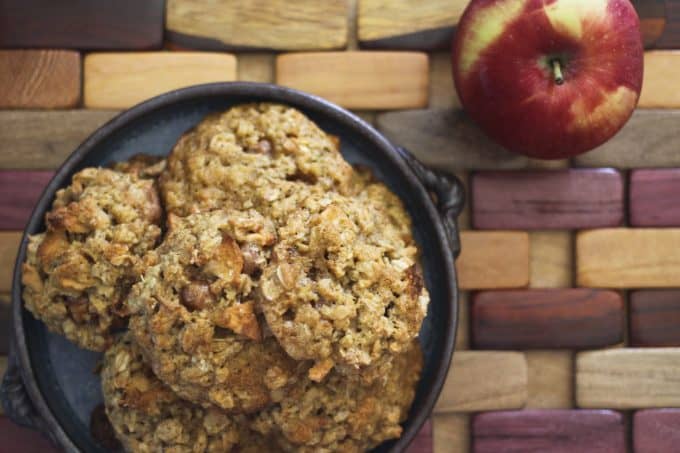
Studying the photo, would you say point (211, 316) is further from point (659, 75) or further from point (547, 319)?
point (659, 75)

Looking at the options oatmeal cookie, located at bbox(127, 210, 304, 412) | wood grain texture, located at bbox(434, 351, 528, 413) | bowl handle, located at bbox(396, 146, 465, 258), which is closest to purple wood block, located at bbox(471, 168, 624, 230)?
bowl handle, located at bbox(396, 146, 465, 258)

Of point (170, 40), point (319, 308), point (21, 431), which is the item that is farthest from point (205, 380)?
point (170, 40)

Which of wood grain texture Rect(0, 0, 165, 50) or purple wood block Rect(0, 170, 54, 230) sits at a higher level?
wood grain texture Rect(0, 0, 165, 50)

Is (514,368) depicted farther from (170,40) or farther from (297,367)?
(170,40)

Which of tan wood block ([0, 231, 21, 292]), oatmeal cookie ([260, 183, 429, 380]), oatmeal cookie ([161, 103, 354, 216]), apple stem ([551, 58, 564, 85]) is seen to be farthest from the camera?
tan wood block ([0, 231, 21, 292])

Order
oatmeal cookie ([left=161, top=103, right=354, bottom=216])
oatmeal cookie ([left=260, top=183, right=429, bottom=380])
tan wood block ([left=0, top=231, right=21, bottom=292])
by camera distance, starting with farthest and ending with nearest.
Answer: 1. tan wood block ([left=0, top=231, right=21, bottom=292])
2. oatmeal cookie ([left=161, top=103, right=354, bottom=216])
3. oatmeal cookie ([left=260, top=183, right=429, bottom=380])

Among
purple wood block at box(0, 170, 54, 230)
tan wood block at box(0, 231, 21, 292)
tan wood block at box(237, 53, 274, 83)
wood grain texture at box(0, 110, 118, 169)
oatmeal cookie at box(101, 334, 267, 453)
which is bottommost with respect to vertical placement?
oatmeal cookie at box(101, 334, 267, 453)

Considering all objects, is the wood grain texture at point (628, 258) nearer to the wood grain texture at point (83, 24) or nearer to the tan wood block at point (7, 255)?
the wood grain texture at point (83, 24)

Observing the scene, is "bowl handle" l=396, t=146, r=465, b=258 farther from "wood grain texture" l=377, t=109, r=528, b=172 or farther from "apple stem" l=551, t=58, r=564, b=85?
"apple stem" l=551, t=58, r=564, b=85
